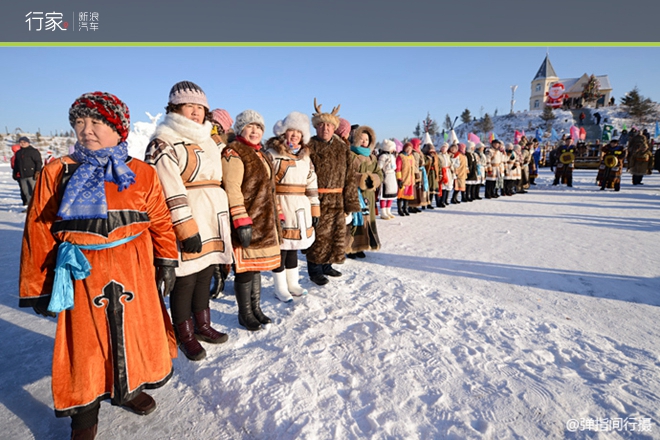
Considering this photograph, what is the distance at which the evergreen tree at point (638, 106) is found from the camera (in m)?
49.4

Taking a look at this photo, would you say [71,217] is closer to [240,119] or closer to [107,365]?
[107,365]

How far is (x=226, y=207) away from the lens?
2.39m

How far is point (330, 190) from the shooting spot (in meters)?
3.76

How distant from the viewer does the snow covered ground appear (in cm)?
181

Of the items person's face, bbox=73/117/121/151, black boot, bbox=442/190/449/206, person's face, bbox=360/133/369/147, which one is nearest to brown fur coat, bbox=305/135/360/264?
person's face, bbox=360/133/369/147

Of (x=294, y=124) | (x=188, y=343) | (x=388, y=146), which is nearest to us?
(x=188, y=343)

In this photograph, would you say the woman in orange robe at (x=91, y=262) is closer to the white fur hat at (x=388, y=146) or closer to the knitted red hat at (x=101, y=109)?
the knitted red hat at (x=101, y=109)

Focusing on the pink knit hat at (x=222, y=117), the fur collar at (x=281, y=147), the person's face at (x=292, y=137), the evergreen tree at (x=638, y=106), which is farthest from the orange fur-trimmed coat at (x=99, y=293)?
the evergreen tree at (x=638, y=106)

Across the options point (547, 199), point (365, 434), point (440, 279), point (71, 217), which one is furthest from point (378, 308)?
point (547, 199)

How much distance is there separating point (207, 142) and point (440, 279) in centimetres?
305

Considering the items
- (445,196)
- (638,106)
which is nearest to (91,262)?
(445,196)

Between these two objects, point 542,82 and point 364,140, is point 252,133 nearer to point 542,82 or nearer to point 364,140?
point 364,140

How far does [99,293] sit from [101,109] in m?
0.88

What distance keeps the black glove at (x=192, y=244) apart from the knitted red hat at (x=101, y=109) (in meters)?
0.72
